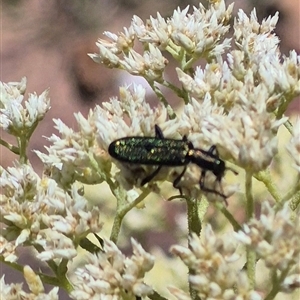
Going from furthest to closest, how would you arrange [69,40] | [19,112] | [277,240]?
[69,40], [19,112], [277,240]

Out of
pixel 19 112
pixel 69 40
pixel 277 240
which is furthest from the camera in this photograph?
pixel 69 40

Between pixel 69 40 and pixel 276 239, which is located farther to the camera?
pixel 69 40

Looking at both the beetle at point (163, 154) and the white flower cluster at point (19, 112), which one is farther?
the white flower cluster at point (19, 112)

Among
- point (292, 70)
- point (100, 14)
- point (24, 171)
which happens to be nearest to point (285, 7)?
point (100, 14)

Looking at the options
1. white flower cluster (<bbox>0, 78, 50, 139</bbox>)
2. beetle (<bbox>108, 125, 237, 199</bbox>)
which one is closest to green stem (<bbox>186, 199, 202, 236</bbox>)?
beetle (<bbox>108, 125, 237, 199</bbox>)

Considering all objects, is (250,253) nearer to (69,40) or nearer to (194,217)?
(194,217)

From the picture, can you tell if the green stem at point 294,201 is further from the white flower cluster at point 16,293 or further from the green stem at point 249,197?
the white flower cluster at point 16,293

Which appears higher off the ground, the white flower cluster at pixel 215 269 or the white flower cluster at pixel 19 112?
the white flower cluster at pixel 19 112

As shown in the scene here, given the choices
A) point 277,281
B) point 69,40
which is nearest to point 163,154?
point 277,281

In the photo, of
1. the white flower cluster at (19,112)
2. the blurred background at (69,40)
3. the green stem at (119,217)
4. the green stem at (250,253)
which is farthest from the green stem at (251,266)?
the blurred background at (69,40)
